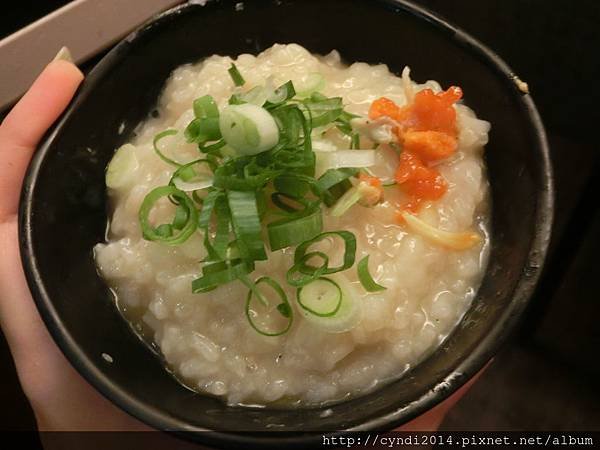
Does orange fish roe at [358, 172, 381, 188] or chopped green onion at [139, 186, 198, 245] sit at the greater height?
chopped green onion at [139, 186, 198, 245]

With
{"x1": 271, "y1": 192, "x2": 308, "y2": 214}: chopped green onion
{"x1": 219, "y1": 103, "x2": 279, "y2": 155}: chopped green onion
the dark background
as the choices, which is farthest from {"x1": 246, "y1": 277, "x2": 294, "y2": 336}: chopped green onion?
the dark background

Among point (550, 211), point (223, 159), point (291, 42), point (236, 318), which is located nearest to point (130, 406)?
point (236, 318)

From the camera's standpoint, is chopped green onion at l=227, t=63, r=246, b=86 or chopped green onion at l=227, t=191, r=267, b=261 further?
chopped green onion at l=227, t=63, r=246, b=86

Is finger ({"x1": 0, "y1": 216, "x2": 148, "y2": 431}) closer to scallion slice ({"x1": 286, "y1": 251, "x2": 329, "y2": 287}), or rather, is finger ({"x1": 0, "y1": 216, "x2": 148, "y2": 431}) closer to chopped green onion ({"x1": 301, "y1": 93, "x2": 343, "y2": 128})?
scallion slice ({"x1": 286, "y1": 251, "x2": 329, "y2": 287})

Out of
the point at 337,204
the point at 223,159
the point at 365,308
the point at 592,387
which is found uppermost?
the point at 223,159

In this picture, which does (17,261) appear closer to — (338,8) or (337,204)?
(337,204)

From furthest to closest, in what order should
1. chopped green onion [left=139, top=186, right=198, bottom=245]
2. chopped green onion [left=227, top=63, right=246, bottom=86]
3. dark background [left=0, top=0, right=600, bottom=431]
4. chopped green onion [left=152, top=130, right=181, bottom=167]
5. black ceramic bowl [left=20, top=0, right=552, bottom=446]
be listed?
1. dark background [left=0, top=0, right=600, bottom=431]
2. chopped green onion [left=227, top=63, right=246, bottom=86]
3. chopped green onion [left=152, top=130, right=181, bottom=167]
4. chopped green onion [left=139, top=186, right=198, bottom=245]
5. black ceramic bowl [left=20, top=0, right=552, bottom=446]

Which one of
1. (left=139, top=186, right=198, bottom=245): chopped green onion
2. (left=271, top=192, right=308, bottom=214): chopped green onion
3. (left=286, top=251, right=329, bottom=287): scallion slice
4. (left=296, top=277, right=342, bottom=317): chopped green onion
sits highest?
(left=139, top=186, right=198, bottom=245): chopped green onion

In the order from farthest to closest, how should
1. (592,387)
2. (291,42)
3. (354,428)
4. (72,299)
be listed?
(592,387) < (291,42) < (72,299) < (354,428)
